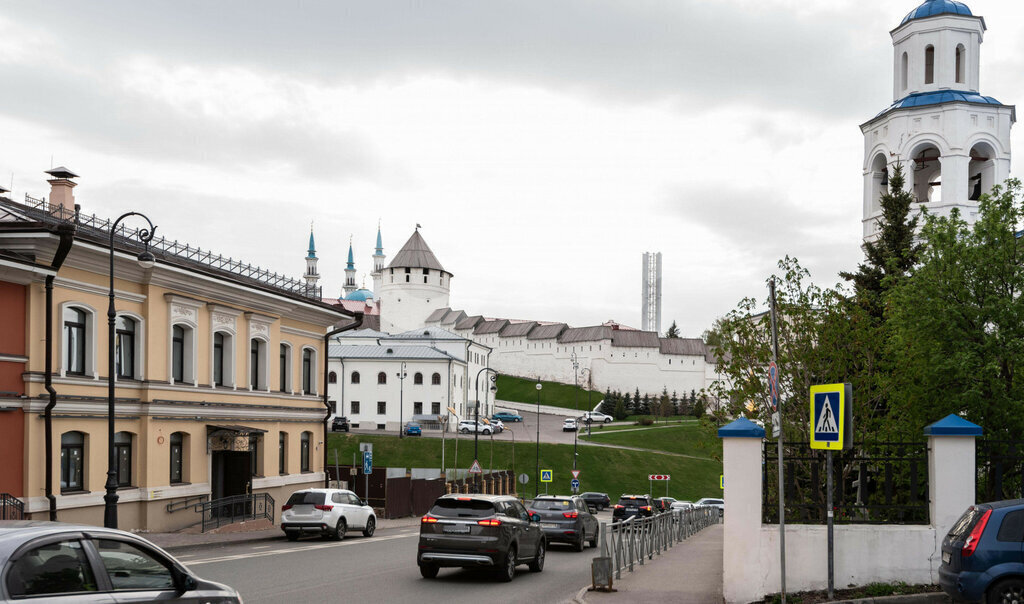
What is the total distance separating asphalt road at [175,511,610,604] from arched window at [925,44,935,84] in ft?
112

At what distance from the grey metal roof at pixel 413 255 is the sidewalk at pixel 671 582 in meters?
128

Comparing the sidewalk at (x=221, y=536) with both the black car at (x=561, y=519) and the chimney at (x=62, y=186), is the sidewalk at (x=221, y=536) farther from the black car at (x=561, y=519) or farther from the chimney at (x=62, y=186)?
the chimney at (x=62, y=186)

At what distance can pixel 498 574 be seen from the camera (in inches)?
707

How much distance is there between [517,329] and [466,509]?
442ft

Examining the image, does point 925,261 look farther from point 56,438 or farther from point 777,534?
point 56,438

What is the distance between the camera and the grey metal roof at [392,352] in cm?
10262

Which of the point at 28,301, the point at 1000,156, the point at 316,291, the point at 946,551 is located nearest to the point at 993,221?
the point at 946,551

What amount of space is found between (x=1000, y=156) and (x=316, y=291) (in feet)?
109

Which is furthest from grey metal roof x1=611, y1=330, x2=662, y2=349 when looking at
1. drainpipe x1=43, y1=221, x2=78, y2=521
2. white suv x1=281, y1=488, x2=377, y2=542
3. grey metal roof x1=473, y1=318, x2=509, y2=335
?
drainpipe x1=43, y1=221, x2=78, y2=521

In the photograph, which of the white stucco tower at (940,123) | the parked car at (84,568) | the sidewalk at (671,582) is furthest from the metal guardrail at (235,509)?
the white stucco tower at (940,123)

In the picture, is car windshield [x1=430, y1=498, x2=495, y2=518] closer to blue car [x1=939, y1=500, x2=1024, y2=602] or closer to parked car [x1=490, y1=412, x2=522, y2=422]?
blue car [x1=939, y1=500, x2=1024, y2=602]

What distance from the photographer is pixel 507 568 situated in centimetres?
1789

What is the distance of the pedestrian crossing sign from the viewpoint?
1166 centimetres

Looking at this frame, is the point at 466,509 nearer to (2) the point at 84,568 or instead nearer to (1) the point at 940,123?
(2) the point at 84,568
